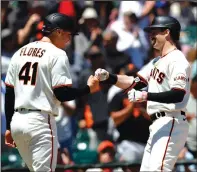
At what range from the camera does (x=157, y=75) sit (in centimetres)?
690

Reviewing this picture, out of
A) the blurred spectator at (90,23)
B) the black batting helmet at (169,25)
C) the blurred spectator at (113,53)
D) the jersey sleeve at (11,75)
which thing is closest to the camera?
the jersey sleeve at (11,75)

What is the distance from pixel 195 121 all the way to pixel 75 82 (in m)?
1.87

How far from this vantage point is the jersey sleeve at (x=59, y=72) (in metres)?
6.58

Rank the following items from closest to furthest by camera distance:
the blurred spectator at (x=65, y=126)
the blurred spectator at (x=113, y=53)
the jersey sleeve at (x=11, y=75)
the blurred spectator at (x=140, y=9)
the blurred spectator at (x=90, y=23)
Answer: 1. the jersey sleeve at (x=11, y=75)
2. the blurred spectator at (x=65, y=126)
3. the blurred spectator at (x=113, y=53)
4. the blurred spectator at (x=90, y=23)
5. the blurred spectator at (x=140, y=9)

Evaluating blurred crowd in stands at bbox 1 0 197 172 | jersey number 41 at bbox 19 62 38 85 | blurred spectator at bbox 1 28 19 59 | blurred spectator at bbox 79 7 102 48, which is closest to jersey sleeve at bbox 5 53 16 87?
jersey number 41 at bbox 19 62 38 85

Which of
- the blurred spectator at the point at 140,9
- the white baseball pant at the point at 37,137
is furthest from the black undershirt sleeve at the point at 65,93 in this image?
the blurred spectator at the point at 140,9

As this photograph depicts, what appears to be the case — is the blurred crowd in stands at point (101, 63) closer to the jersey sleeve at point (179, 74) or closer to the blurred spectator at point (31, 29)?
the blurred spectator at point (31, 29)

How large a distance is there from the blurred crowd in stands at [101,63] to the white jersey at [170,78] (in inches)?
125

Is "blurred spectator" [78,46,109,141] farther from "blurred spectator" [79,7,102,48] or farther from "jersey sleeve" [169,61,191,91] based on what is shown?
"jersey sleeve" [169,61,191,91]

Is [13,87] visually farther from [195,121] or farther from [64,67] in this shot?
[195,121]

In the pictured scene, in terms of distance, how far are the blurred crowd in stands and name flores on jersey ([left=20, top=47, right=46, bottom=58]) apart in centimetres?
308

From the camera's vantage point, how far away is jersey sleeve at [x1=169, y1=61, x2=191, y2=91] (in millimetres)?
6656

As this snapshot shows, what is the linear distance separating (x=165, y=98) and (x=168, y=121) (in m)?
0.30

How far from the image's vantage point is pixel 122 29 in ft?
39.2
